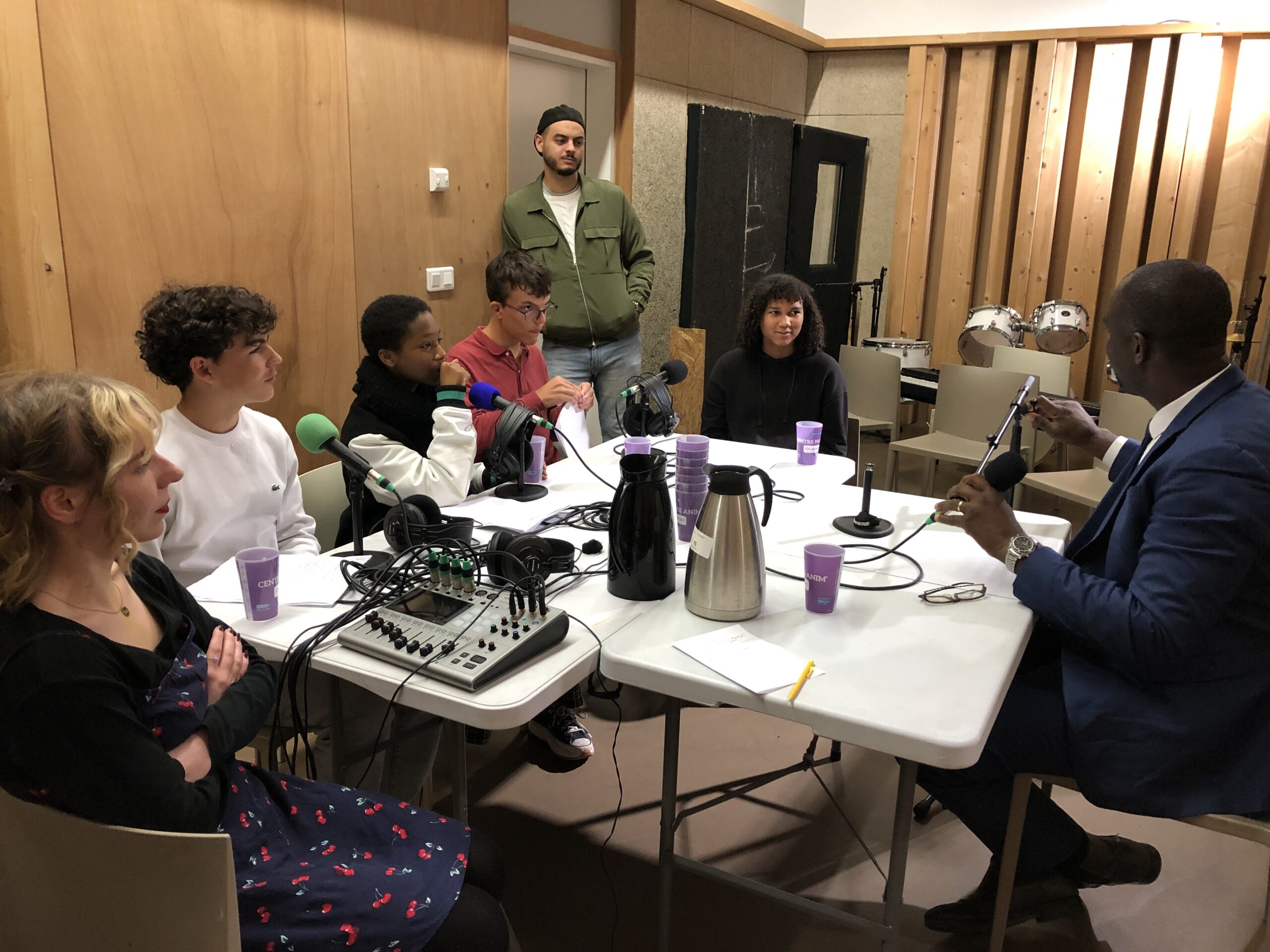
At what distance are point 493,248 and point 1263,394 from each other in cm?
316

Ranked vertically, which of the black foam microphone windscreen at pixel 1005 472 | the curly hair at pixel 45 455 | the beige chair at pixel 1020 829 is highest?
the curly hair at pixel 45 455

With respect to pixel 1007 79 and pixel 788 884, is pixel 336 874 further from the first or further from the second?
pixel 1007 79

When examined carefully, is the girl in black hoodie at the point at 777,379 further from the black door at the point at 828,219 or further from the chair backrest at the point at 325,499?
the black door at the point at 828,219

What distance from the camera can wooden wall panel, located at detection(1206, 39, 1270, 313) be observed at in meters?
5.36

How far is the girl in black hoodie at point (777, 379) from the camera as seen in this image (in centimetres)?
331

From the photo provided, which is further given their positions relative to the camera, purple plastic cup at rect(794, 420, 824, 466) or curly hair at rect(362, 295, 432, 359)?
purple plastic cup at rect(794, 420, 824, 466)

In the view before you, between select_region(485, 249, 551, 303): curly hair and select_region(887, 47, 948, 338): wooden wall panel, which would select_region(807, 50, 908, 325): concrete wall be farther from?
select_region(485, 249, 551, 303): curly hair

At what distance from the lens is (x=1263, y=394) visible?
1.64m

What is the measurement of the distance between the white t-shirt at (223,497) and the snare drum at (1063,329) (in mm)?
4199

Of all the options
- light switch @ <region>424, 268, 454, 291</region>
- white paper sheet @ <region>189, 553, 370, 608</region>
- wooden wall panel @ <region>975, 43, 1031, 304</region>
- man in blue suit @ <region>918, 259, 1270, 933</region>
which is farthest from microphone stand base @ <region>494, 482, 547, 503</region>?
wooden wall panel @ <region>975, 43, 1031, 304</region>

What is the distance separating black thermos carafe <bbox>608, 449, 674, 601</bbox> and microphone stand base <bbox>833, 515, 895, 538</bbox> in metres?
0.56

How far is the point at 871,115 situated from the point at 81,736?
A: 6779mm

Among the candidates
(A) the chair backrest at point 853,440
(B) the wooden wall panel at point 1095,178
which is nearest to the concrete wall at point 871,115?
(B) the wooden wall panel at point 1095,178

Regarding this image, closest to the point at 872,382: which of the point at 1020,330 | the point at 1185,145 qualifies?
the point at 1020,330
